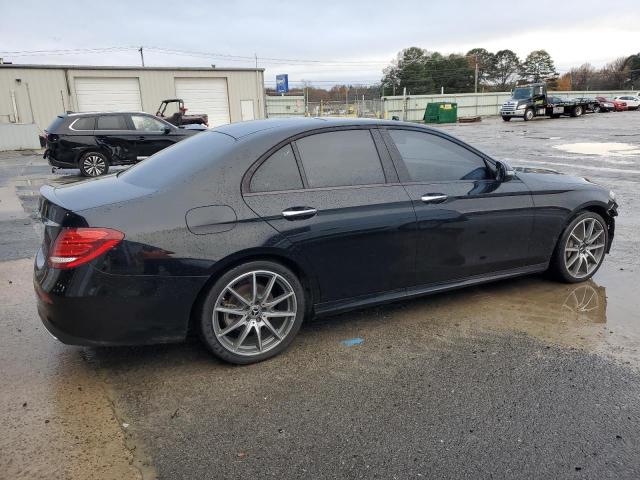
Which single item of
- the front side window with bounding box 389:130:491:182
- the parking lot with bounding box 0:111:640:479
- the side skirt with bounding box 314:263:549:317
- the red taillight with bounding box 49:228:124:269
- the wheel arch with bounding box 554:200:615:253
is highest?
the front side window with bounding box 389:130:491:182

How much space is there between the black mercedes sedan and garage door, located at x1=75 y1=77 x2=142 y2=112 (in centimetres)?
2822

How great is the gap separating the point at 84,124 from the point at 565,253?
→ 38.7 feet

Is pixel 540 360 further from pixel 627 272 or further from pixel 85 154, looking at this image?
pixel 85 154

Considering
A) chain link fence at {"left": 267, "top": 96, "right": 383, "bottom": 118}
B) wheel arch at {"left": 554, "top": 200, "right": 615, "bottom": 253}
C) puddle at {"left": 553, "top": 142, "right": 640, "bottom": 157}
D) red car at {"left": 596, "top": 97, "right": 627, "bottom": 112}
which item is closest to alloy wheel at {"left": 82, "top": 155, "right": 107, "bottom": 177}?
wheel arch at {"left": 554, "top": 200, "right": 615, "bottom": 253}

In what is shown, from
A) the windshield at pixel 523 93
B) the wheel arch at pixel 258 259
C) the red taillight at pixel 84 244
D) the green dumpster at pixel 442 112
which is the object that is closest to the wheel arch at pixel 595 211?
the wheel arch at pixel 258 259

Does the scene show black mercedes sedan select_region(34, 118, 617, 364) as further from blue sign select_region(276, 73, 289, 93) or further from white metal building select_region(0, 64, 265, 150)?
blue sign select_region(276, 73, 289, 93)

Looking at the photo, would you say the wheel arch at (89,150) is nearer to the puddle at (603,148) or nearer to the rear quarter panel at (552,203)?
the rear quarter panel at (552,203)

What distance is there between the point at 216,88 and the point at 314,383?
31412 millimetres

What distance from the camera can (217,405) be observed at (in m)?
3.02

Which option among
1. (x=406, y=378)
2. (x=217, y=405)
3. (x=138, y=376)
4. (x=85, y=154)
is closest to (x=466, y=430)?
(x=406, y=378)

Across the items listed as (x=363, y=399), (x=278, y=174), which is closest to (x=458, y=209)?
(x=278, y=174)

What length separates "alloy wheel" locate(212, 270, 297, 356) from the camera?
3350 millimetres

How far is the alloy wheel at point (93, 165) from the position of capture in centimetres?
1283

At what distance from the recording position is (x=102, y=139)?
1293 cm
